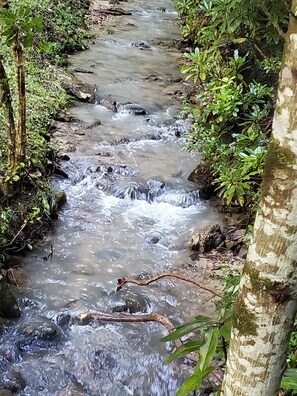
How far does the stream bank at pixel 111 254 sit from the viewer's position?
12.5 feet

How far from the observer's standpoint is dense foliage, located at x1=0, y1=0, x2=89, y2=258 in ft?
15.5

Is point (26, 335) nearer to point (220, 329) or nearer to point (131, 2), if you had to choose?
point (220, 329)

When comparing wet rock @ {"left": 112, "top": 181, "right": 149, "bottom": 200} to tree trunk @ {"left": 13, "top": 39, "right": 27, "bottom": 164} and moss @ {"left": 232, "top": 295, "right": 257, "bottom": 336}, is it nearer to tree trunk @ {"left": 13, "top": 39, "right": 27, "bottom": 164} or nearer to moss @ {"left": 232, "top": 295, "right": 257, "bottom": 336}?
tree trunk @ {"left": 13, "top": 39, "right": 27, "bottom": 164}

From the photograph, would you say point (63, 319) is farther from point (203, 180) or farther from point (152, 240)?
point (203, 180)

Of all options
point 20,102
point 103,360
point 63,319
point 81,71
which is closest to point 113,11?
point 81,71

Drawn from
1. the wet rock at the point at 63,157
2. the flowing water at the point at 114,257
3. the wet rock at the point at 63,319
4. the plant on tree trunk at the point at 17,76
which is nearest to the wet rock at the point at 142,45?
the flowing water at the point at 114,257

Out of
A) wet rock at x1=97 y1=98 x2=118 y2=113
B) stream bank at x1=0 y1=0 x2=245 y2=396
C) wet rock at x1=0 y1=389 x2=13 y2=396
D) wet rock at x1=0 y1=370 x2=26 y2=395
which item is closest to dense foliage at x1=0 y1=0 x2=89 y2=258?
stream bank at x1=0 y1=0 x2=245 y2=396

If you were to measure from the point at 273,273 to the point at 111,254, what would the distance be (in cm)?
406

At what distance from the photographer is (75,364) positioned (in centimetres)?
383

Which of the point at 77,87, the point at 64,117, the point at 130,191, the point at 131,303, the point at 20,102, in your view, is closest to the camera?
the point at 131,303

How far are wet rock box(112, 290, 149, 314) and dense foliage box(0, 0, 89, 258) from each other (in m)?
1.17

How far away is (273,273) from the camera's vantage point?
126cm

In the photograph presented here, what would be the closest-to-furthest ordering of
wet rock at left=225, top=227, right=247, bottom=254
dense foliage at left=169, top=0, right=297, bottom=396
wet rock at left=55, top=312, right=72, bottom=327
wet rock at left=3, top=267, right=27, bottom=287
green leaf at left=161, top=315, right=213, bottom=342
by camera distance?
green leaf at left=161, top=315, right=213, bottom=342 → dense foliage at left=169, top=0, right=297, bottom=396 → wet rock at left=55, top=312, right=72, bottom=327 → wet rock at left=3, top=267, right=27, bottom=287 → wet rock at left=225, top=227, right=247, bottom=254

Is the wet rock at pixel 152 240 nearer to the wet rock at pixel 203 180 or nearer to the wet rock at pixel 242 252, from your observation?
the wet rock at pixel 242 252
